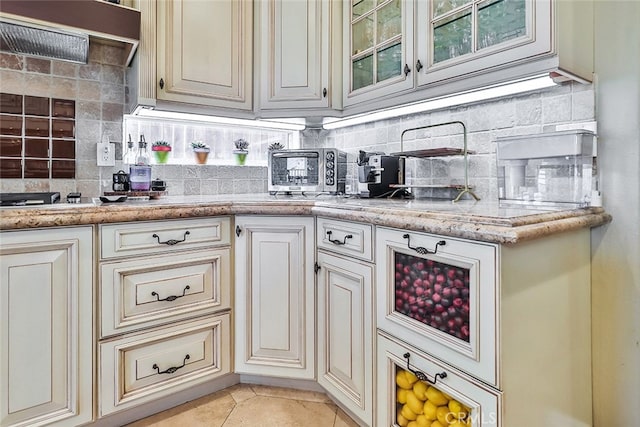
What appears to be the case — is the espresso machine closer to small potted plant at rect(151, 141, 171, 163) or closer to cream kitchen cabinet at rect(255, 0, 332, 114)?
cream kitchen cabinet at rect(255, 0, 332, 114)

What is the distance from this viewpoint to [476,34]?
1.34 m

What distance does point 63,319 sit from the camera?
4.31ft

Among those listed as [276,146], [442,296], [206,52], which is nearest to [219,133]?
[276,146]

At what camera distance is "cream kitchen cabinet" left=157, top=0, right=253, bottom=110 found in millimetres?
1804

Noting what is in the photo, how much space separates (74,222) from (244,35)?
1353mm

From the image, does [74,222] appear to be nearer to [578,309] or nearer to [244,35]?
[244,35]

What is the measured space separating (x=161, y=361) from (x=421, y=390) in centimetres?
106

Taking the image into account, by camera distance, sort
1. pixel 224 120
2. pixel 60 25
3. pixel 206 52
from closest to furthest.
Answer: pixel 60 25, pixel 206 52, pixel 224 120

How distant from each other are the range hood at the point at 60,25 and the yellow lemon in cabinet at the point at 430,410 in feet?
5.98

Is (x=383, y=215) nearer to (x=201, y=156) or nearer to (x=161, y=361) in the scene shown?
(x=161, y=361)

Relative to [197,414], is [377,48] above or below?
above

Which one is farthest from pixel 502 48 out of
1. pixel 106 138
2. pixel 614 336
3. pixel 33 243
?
pixel 106 138

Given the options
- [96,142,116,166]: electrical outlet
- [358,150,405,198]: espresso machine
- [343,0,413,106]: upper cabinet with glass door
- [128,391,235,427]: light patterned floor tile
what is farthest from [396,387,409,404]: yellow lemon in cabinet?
[96,142,116,166]: electrical outlet

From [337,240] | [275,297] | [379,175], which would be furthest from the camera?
[379,175]
